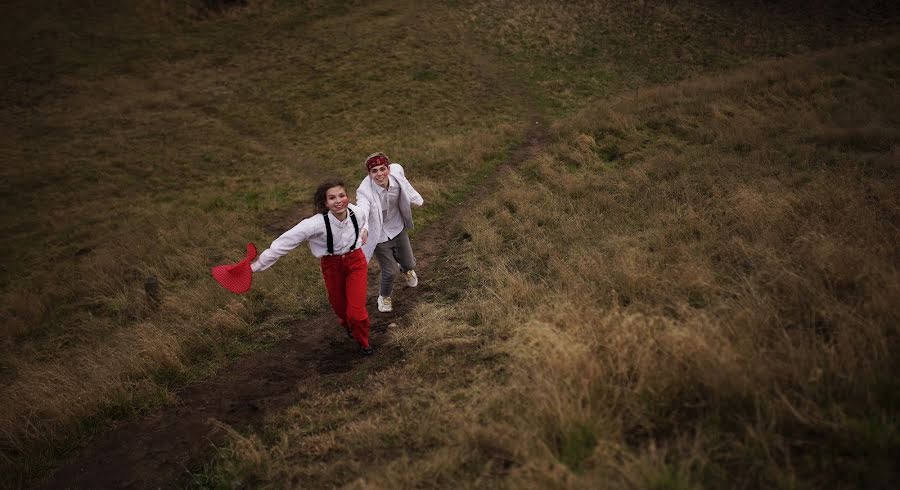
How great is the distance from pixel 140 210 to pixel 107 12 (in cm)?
2736

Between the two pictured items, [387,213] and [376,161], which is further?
[387,213]

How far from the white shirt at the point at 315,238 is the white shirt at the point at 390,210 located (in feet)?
3.21

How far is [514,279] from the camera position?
219 inches

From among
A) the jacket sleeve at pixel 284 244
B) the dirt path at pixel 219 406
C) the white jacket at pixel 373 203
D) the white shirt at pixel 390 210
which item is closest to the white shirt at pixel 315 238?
the jacket sleeve at pixel 284 244

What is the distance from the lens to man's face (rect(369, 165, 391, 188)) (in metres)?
6.21

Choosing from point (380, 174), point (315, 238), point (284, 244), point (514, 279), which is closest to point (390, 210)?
point (380, 174)

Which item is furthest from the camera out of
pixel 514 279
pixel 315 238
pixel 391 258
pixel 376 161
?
pixel 391 258

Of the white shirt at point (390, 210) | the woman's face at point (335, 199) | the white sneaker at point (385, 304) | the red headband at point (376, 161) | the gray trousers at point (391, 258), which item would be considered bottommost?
the white sneaker at point (385, 304)

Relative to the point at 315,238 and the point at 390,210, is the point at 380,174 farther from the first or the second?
the point at 315,238

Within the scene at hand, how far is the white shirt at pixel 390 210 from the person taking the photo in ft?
21.5

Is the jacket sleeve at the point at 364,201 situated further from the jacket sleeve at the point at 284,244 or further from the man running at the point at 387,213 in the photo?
the jacket sleeve at the point at 284,244

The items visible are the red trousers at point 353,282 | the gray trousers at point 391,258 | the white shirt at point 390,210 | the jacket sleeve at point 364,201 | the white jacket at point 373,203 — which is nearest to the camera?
the red trousers at point 353,282

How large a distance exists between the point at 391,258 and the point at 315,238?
5.38 ft

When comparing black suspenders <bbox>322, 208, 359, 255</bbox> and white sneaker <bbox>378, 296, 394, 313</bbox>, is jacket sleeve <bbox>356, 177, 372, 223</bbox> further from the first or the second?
white sneaker <bbox>378, 296, 394, 313</bbox>
